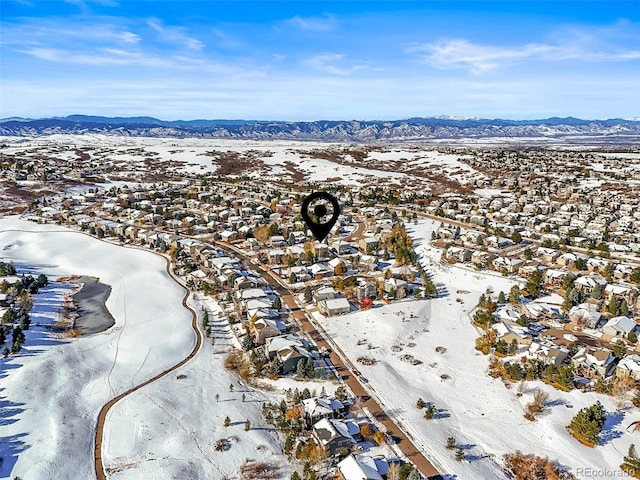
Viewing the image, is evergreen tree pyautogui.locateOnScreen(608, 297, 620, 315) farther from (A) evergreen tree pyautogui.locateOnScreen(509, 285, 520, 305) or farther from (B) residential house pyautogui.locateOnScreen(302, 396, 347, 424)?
(B) residential house pyautogui.locateOnScreen(302, 396, 347, 424)

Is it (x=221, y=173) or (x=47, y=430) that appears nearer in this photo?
(x=47, y=430)

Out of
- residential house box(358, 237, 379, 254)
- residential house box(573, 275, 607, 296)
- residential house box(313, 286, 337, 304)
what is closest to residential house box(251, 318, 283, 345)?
residential house box(313, 286, 337, 304)

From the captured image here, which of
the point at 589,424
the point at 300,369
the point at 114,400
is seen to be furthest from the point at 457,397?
the point at 114,400

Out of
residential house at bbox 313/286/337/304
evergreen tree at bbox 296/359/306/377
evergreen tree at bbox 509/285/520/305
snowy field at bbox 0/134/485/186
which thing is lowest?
evergreen tree at bbox 296/359/306/377

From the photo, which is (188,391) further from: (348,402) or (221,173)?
(221,173)

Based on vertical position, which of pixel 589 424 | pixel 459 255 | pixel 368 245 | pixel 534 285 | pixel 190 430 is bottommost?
pixel 190 430

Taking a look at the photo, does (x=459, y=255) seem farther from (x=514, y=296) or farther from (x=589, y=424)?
(x=589, y=424)

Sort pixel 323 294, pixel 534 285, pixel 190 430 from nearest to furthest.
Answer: pixel 190 430
pixel 534 285
pixel 323 294

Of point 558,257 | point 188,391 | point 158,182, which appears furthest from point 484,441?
point 158,182
